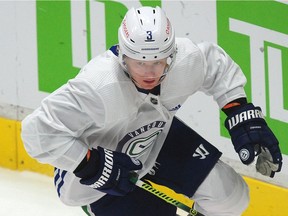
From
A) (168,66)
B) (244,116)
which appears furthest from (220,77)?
(168,66)

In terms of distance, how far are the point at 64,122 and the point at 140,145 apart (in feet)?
1.21

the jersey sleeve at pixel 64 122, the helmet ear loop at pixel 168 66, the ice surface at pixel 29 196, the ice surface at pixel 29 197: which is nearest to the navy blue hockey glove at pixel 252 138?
the helmet ear loop at pixel 168 66

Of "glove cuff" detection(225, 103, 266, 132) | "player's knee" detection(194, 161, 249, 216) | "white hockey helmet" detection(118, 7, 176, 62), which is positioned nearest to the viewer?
"white hockey helmet" detection(118, 7, 176, 62)

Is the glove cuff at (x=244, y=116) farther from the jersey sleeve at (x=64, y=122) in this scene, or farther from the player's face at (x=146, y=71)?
the jersey sleeve at (x=64, y=122)

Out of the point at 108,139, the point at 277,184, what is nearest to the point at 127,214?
the point at 108,139

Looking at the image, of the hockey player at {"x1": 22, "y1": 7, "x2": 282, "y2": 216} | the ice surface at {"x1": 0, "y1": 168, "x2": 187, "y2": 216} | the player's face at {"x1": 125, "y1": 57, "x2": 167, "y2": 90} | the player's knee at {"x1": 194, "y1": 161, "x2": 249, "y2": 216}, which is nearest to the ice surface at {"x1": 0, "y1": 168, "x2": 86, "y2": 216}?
the ice surface at {"x1": 0, "y1": 168, "x2": 187, "y2": 216}

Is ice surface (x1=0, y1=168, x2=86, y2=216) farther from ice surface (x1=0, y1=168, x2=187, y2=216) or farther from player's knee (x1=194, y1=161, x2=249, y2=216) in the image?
player's knee (x1=194, y1=161, x2=249, y2=216)

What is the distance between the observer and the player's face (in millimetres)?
3316

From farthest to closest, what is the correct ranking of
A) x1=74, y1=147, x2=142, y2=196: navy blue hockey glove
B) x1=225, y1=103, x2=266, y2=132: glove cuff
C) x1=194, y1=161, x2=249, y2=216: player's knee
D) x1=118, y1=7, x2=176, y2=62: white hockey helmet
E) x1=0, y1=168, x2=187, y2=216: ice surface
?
x1=0, y1=168, x2=187, y2=216: ice surface
x1=194, y1=161, x2=249, y2=216: player's knee
x1=225, y1=103, x2=266, y2=132: glove cuff
x1=74, y1=147, x2=142, y2=196: navy blue hockey glove
x1=118, y1=7, x2=176, y2=62: white hockey helmet

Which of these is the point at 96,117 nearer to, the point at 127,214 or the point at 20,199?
the point at 127,214

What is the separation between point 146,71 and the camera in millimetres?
3314

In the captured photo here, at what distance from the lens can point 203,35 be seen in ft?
14.2

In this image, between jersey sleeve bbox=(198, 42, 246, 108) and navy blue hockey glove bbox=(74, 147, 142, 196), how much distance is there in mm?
421

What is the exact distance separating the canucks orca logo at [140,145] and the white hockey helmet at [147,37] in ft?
1.27
